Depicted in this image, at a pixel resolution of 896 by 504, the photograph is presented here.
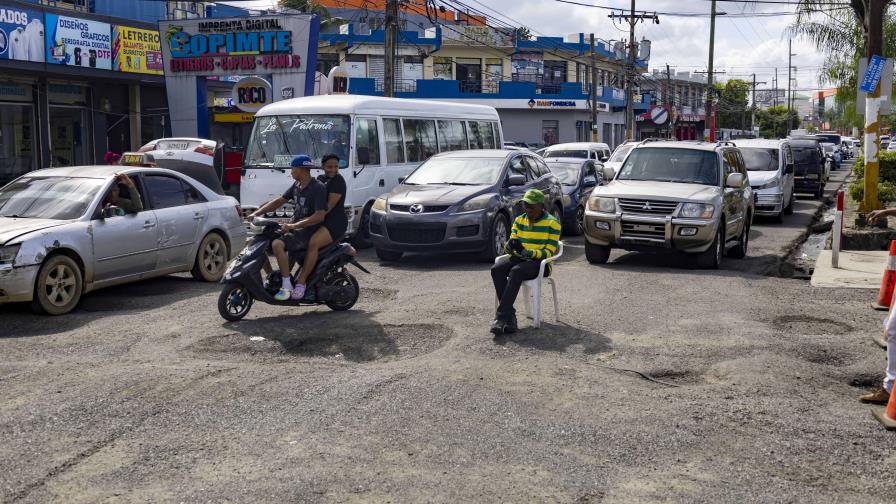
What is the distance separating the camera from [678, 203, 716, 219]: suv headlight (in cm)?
1316

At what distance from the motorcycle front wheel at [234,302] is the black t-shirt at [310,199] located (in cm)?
93

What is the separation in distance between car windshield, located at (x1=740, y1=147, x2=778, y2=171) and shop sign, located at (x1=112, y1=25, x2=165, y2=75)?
51.6 ft

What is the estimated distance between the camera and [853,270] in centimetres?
1305

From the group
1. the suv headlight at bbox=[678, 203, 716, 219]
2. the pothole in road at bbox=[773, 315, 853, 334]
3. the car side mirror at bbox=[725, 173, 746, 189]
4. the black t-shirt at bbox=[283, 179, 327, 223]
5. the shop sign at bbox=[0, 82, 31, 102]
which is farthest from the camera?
the shop sign at bbox=[0, 82, 31, 102]

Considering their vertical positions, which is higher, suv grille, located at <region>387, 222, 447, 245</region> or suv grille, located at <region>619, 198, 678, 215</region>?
suv grille, located at <region>619, 198, 678, 215</region>

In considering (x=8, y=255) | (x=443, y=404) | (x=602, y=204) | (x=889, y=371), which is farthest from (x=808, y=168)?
(x=443, y=404)

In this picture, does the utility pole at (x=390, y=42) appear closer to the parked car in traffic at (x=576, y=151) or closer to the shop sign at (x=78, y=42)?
the parked car in traffic at (x=576, y=151)

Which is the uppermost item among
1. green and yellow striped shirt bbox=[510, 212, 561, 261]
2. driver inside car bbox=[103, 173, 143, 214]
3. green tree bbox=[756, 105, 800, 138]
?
green tree bbox=[756, 105, 800, 138]

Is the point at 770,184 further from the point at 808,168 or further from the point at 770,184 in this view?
the point at 808,168

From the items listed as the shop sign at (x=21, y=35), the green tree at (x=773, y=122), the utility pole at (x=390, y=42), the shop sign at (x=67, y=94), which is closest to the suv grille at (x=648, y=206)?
the utility pole at (x=390, y=42)

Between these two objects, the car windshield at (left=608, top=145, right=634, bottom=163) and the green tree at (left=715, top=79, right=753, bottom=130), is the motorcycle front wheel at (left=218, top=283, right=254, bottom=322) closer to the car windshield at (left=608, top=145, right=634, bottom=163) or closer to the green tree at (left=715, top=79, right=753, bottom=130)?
the car windshield at (left=608, top=145, right=634, bottom=163)

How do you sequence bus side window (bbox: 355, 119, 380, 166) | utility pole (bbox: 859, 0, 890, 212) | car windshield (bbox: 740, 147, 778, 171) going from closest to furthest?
bus side window (bbox: 355, 119, 380, 166) < utility pole (bbox: 859, 0, 890, 212) < car windshield (bbox: 740, 147, 778, 171)

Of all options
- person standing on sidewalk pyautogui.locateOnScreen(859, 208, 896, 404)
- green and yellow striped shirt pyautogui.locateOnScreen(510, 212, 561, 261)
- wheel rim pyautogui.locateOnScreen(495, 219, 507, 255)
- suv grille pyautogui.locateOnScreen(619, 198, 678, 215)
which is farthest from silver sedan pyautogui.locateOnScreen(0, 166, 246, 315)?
person standing on sidewalk pyautogui.locateOnScreen(859, 208, 896, 404)

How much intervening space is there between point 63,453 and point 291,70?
2005cm
